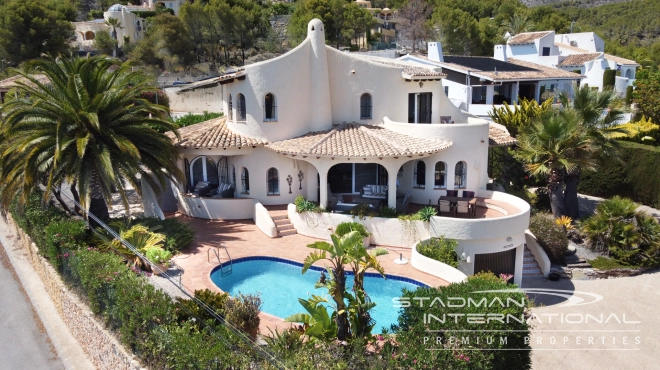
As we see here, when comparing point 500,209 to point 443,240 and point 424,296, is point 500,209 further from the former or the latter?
point 424,296

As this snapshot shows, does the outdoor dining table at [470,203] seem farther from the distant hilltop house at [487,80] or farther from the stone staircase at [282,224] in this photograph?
the distant hilltop house at [487,80]

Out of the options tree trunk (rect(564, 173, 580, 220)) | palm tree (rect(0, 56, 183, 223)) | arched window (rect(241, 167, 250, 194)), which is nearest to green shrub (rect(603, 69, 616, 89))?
tree trunk (rect(564, 173, 580, 220))

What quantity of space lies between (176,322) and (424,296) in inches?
241

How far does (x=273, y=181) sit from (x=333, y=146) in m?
4.34

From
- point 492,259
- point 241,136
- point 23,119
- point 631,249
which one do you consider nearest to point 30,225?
point 23,119

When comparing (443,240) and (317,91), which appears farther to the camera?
(317,91)

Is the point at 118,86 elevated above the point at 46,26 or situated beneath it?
situated beneath

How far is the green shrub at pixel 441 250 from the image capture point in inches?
824

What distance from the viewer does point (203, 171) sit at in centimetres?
2861

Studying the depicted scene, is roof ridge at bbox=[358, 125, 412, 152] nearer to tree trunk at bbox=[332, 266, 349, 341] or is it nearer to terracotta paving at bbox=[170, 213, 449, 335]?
terracotta paving at bbox=[170, 213, 449, 335]

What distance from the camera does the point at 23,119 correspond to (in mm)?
21234

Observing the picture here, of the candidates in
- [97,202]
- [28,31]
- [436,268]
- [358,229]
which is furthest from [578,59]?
[28,31]

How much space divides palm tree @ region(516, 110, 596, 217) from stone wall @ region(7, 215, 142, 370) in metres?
22.3

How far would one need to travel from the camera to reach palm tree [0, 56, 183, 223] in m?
20.1
